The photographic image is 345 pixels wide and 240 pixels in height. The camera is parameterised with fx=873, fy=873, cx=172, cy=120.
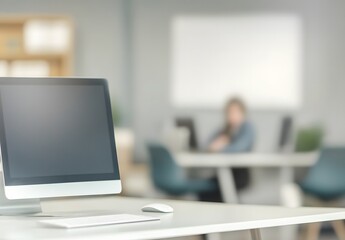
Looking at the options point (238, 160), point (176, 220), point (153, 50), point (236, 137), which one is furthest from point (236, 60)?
point (176, 220)

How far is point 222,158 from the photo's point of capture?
6.71 metres

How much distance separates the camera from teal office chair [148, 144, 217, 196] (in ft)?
22.7

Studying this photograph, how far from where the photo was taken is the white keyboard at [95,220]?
2217 millimetres

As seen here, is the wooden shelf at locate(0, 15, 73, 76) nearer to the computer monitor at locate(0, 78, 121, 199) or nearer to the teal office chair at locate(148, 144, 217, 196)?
the teal office chair at locate(148, 144, 217, 196)

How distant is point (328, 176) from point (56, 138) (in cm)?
418

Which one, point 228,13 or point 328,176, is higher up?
point 228,13

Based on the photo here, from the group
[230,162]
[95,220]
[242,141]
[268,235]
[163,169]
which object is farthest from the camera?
[242,141]

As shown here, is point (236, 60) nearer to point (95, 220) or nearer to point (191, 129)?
point (191, 129)

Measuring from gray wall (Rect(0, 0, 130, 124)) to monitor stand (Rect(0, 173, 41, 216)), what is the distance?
252 inches

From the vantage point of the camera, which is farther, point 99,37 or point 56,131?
point 99,37

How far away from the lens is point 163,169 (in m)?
6.96

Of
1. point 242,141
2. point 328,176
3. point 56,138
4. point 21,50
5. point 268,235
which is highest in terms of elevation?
point 21,50

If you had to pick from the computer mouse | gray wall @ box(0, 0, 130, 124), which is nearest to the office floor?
gray wall @ box(0, 0, 130, 124)

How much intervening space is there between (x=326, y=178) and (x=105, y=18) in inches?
139
